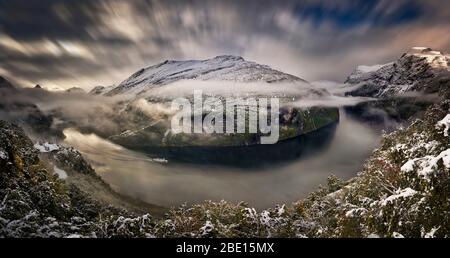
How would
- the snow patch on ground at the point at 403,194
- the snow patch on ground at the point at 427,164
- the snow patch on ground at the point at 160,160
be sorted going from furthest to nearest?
the snow patch on ground at the point at 160,160 < the snow patch on ground at the point at 403,194 < the snow patch on ground at the point at 427,164

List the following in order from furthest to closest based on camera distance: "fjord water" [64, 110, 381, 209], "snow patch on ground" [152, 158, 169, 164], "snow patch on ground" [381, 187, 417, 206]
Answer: "snow patch on ground" [152, 158, 169, 164] → "fjord water" [64, 110, 381, 209] → "snow patch on ground" [381, 187, 417, 206]

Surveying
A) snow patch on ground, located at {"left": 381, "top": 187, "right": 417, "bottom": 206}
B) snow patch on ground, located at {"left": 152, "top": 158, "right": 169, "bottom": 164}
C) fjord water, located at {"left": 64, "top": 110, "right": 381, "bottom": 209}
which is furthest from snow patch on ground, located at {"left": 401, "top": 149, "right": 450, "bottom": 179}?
snow patch on ground, located at {"left": 152, "top": 158, "right": 169, "bottom": 164}

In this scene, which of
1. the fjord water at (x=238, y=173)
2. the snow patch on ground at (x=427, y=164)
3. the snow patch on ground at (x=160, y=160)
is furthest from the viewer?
the snow patch on ground at (x=160, y=160)

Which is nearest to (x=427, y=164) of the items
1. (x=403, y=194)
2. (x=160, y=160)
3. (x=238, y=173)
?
(x=403, y=194)

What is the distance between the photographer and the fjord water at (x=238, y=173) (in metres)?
85.3

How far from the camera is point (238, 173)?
10862cm

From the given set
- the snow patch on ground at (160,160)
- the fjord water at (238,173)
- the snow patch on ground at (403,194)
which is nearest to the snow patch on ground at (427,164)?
the snow patch on ground at (403,194)

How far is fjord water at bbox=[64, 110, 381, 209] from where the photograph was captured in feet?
280

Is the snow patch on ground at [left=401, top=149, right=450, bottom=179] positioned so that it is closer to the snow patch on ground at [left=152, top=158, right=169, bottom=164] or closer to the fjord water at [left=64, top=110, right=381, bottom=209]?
the fjord water at [left=64, top=110, right=381, bottom=209]

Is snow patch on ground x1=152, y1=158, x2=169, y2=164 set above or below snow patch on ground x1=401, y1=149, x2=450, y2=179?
below

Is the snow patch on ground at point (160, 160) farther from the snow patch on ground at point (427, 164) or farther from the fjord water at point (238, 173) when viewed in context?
the snow patch on ground at point (427, 164)
